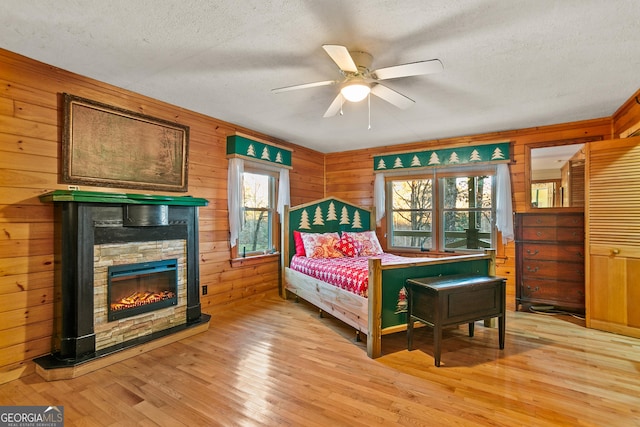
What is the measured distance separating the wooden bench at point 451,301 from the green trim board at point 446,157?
2.21 meters

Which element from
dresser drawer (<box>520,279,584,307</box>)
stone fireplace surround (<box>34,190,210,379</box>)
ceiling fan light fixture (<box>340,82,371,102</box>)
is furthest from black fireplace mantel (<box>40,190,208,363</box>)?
dresser drawer (<box>520,279,584,307</box>)

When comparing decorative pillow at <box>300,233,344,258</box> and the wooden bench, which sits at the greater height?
decorative pillow at <box>300,233,344,258</box>

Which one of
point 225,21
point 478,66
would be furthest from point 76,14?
point 478,66

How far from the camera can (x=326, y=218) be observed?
5027 millimetres

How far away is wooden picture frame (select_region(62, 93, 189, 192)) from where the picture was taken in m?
2.65

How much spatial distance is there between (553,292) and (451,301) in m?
2.21

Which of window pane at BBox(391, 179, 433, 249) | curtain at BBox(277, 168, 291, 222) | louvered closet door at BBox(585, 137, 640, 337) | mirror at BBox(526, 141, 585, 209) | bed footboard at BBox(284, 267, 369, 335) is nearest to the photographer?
bed footboard at BBox(284, 267, 369, 335)

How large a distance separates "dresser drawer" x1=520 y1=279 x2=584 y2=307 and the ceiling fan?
9.87 feet

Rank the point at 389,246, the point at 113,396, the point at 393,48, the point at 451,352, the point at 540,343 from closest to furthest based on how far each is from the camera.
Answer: the point at 113,396, the point at 393,48, the point at 451,352, the point at 540,343, the point at 389,246

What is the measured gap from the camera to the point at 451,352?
2783mm

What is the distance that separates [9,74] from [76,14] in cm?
98

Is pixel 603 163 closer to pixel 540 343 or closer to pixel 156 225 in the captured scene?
pixel 540 343

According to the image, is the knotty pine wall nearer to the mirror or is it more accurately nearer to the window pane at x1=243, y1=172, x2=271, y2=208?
the mirror

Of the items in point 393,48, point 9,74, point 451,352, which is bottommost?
point 451,352
